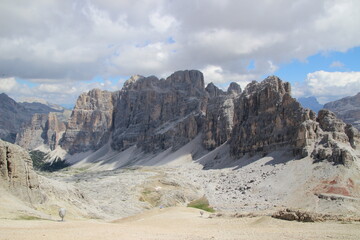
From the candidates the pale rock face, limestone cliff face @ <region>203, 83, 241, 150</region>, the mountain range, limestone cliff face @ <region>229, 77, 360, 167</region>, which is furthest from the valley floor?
limestone cliff face @ <region>203, 83, 241, 150</region>

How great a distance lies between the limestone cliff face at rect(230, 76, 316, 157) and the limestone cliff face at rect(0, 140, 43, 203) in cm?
7481

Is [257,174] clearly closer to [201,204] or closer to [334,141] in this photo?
[334,141]

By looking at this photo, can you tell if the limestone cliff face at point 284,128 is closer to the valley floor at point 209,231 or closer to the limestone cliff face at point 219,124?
the limestone cliff face at point 219,124

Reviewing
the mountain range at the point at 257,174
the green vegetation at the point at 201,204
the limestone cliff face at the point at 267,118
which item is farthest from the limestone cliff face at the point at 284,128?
the green vegetation at the point at 201,204

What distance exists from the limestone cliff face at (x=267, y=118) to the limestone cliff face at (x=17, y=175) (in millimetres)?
74807

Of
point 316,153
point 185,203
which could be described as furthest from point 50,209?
point 316,153

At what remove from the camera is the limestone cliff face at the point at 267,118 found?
4348 inches

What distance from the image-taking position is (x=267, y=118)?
125 metres

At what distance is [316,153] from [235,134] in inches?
1964

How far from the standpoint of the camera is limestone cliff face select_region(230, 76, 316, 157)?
Result: 11044 centimetres

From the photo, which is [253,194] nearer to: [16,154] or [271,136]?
[271,136]

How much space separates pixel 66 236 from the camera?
25.3 meters

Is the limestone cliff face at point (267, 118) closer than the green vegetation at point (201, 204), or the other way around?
the green vegetation at point (201, 204)

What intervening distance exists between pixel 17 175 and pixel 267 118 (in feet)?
306
